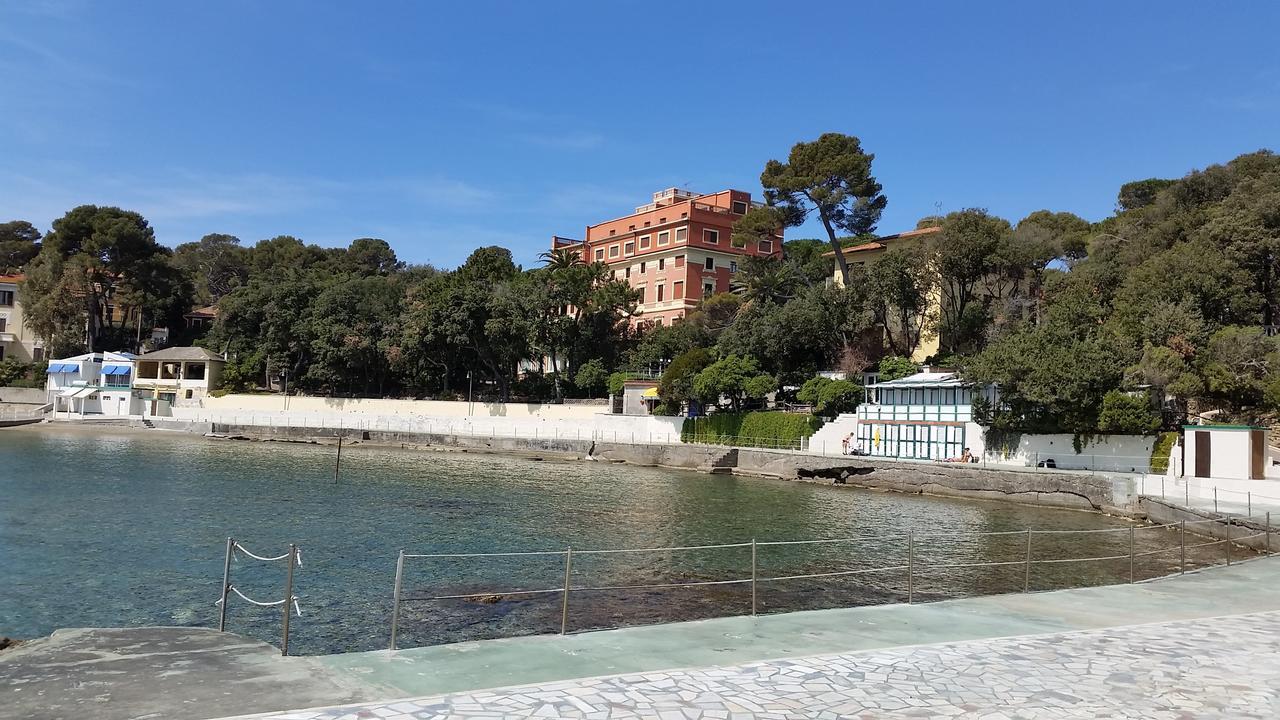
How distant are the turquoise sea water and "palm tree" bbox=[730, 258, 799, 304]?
20.8m

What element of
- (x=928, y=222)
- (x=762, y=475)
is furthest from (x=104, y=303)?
(x=928, y=222)

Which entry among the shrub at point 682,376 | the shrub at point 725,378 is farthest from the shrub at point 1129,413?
the shrub at point 682,376

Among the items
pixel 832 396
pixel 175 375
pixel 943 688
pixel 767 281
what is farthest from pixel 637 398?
pixel 943 688

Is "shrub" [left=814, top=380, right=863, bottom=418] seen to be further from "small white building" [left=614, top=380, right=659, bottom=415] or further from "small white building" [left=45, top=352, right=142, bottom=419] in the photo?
"small white building" [left=45, top=352, right=142, bottom=419]

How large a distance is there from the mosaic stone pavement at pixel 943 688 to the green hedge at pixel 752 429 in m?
42.7

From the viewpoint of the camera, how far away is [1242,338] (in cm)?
3694

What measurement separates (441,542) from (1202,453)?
28.4 meters

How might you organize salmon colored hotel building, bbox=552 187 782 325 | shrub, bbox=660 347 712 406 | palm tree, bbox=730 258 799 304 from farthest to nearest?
salmon colored hotel building, bbox=552 187 782 325 < palm tree, bbox=730 258 799 304 < shrub, bbox=660 347 712 406

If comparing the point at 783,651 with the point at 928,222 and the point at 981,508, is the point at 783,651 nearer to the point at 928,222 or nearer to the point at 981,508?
the point at 981,508

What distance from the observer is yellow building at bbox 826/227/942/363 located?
181 ft

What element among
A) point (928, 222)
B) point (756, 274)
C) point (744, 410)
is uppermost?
point (928, 222)

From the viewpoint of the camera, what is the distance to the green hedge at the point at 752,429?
51.4 metres

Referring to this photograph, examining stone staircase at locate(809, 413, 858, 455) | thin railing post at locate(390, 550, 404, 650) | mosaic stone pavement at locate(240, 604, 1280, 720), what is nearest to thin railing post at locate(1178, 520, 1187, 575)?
mosaic stone pavement at locate(240, 604, 1280, 720)

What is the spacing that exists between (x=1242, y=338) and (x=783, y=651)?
38.6 metres
